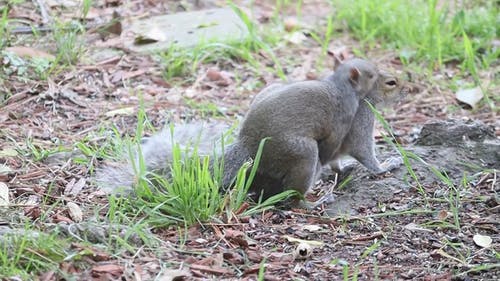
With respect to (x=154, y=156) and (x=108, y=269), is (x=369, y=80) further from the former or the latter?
(x=108, y=269)

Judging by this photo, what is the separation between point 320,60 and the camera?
6441mm

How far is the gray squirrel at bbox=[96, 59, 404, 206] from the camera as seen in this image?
4160 mm

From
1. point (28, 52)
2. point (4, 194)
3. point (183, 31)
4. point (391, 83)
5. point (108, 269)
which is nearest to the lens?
point (108, 269)

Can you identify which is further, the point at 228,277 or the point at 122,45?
the point at 122,45

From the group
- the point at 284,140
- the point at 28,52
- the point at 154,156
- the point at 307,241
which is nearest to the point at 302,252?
the point at 307,241

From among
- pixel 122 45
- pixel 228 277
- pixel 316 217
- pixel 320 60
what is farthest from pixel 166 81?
pixel 228 277

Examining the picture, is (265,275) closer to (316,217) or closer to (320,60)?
(316,217)

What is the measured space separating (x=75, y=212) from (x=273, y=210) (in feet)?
3.11

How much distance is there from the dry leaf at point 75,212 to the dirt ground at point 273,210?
3cm

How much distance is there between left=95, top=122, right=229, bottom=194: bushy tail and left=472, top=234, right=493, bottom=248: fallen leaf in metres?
1.24

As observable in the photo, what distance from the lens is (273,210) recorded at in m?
4.19

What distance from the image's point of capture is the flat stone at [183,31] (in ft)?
20.7

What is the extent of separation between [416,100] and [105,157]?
8.14 ft

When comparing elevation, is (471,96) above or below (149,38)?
below
